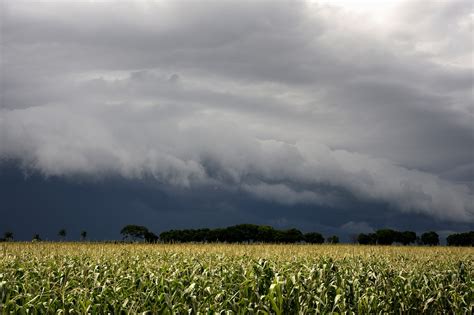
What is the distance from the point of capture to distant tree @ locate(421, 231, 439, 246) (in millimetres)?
102825

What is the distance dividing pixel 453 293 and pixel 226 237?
76.5m

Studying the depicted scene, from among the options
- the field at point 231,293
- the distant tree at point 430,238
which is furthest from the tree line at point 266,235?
the field at point 231,293

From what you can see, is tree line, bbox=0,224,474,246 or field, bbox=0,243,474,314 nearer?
field, bbox=0,243,474,314

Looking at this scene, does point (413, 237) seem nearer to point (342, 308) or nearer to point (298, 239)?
point (298, 239)

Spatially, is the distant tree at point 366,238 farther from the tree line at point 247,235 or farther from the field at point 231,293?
the field at point 231,293

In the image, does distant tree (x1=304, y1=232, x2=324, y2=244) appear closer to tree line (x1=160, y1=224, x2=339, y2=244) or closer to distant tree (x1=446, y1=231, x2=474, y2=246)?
tree line (x1=160, y1=224, x2=339, y2=244)

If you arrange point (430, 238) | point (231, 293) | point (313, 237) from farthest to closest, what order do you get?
point (430, 238)
point (313, 237)
point (231, 293)

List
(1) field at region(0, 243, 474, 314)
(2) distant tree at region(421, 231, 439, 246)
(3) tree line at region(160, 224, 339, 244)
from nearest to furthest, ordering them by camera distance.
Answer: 1. (1) field at region(0, 243, 474, 314)
2. (3) tree line at region(160, 224, 339, 244)
3. (2) distant tree at region(421, 231, 439, 246)

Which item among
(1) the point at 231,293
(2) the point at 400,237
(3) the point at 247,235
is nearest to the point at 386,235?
(2) the point at 400,237

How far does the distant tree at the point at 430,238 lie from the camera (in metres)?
103

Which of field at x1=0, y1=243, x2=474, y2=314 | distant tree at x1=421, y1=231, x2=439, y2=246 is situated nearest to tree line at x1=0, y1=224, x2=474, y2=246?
distant tree at x1=421, y1=231, x2=439, y2=246

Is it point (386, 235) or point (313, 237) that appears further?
point (386, 235)

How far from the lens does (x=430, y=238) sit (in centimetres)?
10425

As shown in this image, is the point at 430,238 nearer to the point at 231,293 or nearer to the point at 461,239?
the point at 461,239
